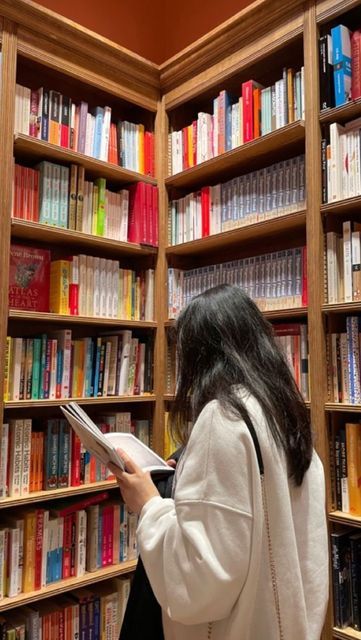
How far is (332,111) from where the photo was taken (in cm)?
188

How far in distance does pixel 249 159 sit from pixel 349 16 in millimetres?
649

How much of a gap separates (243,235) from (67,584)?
5.25 ft

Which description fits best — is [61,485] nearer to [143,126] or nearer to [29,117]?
[29,117]

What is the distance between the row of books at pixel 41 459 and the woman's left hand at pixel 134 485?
2.74ft

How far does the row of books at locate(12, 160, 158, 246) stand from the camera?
7.13 feet

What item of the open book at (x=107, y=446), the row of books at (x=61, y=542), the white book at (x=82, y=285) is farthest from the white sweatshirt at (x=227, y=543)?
the white book at (x=82, y=285)

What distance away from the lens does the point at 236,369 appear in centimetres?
112

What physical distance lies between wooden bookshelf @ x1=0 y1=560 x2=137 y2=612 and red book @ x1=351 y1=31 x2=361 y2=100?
2.10 m

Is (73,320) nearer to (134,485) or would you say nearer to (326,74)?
(134,485)

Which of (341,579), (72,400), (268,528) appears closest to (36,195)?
(72,400)

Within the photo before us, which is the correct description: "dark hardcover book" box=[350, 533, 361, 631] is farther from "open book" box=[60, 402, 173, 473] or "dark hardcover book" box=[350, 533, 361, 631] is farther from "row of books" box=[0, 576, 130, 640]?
"row of books" box=[0, 576, 130, 640]

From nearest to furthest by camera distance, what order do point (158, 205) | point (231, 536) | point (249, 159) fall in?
point (231, 536)
point (249, 159)
point (158, 205)

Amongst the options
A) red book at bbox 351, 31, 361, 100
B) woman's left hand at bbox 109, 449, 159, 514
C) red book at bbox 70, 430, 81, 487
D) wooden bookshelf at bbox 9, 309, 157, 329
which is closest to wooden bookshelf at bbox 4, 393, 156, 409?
red book at bbox 70, 430, 81, 487

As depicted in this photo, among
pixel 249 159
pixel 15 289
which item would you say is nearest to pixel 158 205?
pixel 249 159
